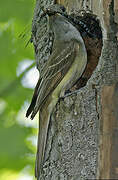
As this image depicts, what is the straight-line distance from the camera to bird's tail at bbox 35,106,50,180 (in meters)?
4.19

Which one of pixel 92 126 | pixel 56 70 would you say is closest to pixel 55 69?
pixel 56 70

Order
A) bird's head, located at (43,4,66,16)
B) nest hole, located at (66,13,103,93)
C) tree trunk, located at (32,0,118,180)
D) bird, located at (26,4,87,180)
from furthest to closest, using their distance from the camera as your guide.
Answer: nest hole, located at (66,13,103,93), bird's head, located at (43,4,66,16), bird, located at (26,4,87,180), tree trunk, located at (32,0,118,180)

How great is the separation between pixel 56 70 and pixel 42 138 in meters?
0.89

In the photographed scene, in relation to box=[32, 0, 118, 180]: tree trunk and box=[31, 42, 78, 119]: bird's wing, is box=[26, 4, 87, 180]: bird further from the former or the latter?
box=[32, 0, 118, 180]: tree trunk

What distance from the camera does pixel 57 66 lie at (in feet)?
16.1

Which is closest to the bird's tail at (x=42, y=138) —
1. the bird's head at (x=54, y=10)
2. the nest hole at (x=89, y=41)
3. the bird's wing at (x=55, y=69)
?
the bird's wing at (x=55, y=69)

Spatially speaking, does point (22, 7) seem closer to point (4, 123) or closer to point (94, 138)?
point (4, 123)

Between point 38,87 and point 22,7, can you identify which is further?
point 22,7

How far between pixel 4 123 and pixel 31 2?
1710 mm

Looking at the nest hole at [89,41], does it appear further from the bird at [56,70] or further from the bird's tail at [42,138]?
the bird's tail at [42,138]

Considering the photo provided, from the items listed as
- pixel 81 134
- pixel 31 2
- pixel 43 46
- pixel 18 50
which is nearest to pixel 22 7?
pixel 31 2

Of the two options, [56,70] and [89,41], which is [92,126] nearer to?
[56,70]

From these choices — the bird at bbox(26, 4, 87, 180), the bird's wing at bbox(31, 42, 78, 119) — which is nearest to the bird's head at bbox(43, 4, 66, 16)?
the bird at bbox(26, 4, 87, 180)

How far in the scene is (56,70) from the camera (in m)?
4.87
